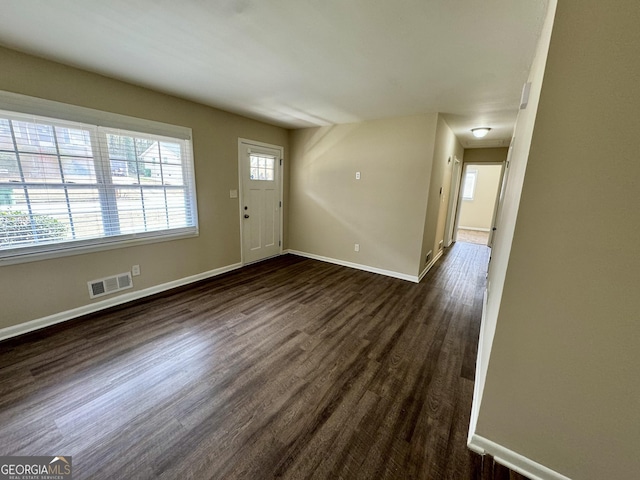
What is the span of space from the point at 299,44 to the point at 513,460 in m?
2.97

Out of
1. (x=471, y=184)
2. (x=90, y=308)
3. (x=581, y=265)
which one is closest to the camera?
(x=581, y=265)

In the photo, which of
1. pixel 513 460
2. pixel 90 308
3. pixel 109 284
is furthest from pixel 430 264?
pixel 90 308

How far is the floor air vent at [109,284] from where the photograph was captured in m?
2.73

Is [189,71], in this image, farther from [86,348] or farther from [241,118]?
[86,348]

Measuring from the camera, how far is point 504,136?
190 inches

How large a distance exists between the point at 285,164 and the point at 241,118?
4.12ft

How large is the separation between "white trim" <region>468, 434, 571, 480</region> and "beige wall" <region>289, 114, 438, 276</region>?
8.79ft

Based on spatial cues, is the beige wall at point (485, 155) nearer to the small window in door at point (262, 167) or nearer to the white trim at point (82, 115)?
the small window in door at point (262, 167)

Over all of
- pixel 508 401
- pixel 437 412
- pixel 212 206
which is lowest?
pixel 437 412

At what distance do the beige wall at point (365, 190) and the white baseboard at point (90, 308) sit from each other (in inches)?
87.9

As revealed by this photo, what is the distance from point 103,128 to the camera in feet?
8.54

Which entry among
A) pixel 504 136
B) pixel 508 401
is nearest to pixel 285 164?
pixel 504 136

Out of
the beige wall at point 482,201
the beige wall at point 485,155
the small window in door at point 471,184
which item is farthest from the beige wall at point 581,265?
the small window in door at point 471,184

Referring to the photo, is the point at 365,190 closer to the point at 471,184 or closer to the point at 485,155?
the point at 485,155
